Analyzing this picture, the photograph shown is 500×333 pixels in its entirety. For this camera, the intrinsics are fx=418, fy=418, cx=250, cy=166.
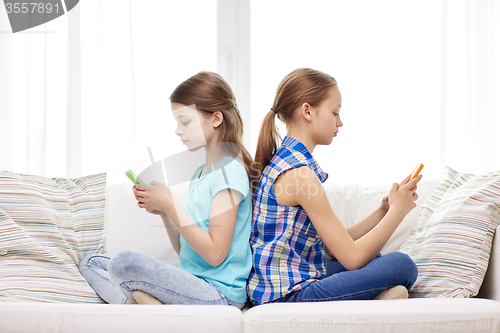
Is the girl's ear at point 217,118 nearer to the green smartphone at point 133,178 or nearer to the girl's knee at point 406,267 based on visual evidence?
the green smartphone at point 133,178

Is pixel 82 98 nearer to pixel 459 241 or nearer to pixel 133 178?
pixel 133 178

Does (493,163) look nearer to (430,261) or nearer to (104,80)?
(430,261)

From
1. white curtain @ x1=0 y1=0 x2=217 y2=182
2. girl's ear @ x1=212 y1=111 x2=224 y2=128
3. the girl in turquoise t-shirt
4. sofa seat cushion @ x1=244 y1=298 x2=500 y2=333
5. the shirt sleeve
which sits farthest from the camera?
white curtain @ x1=0 y1=0 x2=217 y2=182

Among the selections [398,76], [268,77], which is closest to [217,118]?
[268,77]

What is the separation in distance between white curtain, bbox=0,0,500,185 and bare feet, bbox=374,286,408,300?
3.25 ft

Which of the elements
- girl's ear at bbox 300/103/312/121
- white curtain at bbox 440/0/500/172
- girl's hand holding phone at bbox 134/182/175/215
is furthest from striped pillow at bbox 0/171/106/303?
white curtain at bbox 440/0/500/172

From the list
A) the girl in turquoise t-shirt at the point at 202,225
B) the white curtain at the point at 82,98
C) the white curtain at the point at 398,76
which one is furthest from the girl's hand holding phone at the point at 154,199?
the white curtain at the point at 398,76

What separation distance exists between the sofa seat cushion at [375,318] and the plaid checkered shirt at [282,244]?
13 cm

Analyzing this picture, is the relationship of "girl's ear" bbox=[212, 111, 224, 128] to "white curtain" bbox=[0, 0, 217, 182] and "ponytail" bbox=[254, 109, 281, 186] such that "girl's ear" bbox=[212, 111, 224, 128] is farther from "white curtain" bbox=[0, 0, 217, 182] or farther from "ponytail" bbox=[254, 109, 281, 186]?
"white curtain" bbox=[0, 0, 217, 182]

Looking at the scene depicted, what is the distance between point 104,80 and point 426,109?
5.30ft

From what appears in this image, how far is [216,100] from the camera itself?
4.29 feet

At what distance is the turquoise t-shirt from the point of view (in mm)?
1172

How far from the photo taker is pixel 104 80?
6.74 ft

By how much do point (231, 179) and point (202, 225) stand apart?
0.17m
